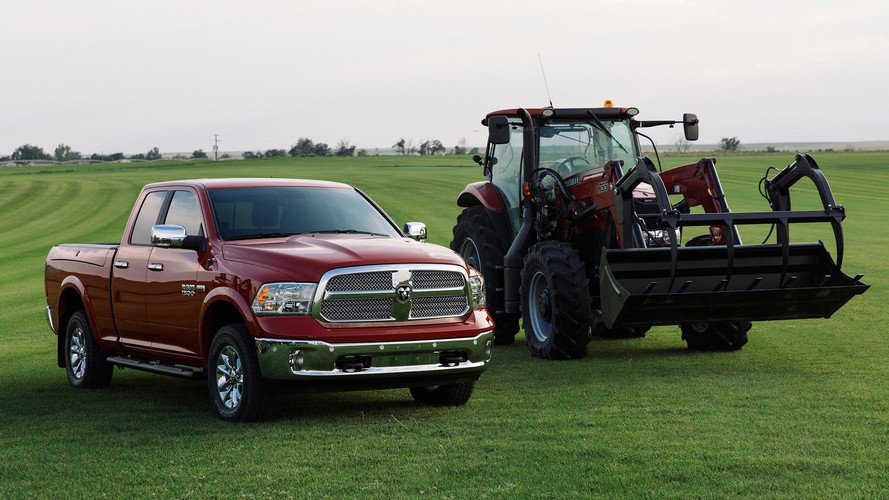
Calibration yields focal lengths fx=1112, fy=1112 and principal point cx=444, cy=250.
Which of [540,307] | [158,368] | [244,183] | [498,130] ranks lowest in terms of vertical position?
[158,368]

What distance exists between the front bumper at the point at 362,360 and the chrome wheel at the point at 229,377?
14.6 inches

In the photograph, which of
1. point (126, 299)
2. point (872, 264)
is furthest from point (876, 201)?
point (126, 299)

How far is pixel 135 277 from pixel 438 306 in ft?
9.42

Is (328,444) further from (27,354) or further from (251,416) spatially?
(27,354)

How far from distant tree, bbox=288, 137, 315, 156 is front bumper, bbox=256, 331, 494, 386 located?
11079cm

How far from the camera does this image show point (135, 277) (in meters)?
9.61

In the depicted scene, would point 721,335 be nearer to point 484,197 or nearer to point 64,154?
point 484,197

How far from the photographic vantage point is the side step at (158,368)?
8.90 metres

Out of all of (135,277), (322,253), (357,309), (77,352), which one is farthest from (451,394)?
(77,352)

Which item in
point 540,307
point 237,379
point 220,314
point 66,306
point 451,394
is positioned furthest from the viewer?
point 540,307

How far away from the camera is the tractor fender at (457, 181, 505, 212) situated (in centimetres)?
1354

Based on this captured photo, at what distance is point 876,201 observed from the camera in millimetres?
53281

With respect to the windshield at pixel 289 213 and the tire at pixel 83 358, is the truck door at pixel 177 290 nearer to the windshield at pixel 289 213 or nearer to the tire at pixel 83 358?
the windshield at pixel 289 213

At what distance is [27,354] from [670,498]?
29.2 feet
